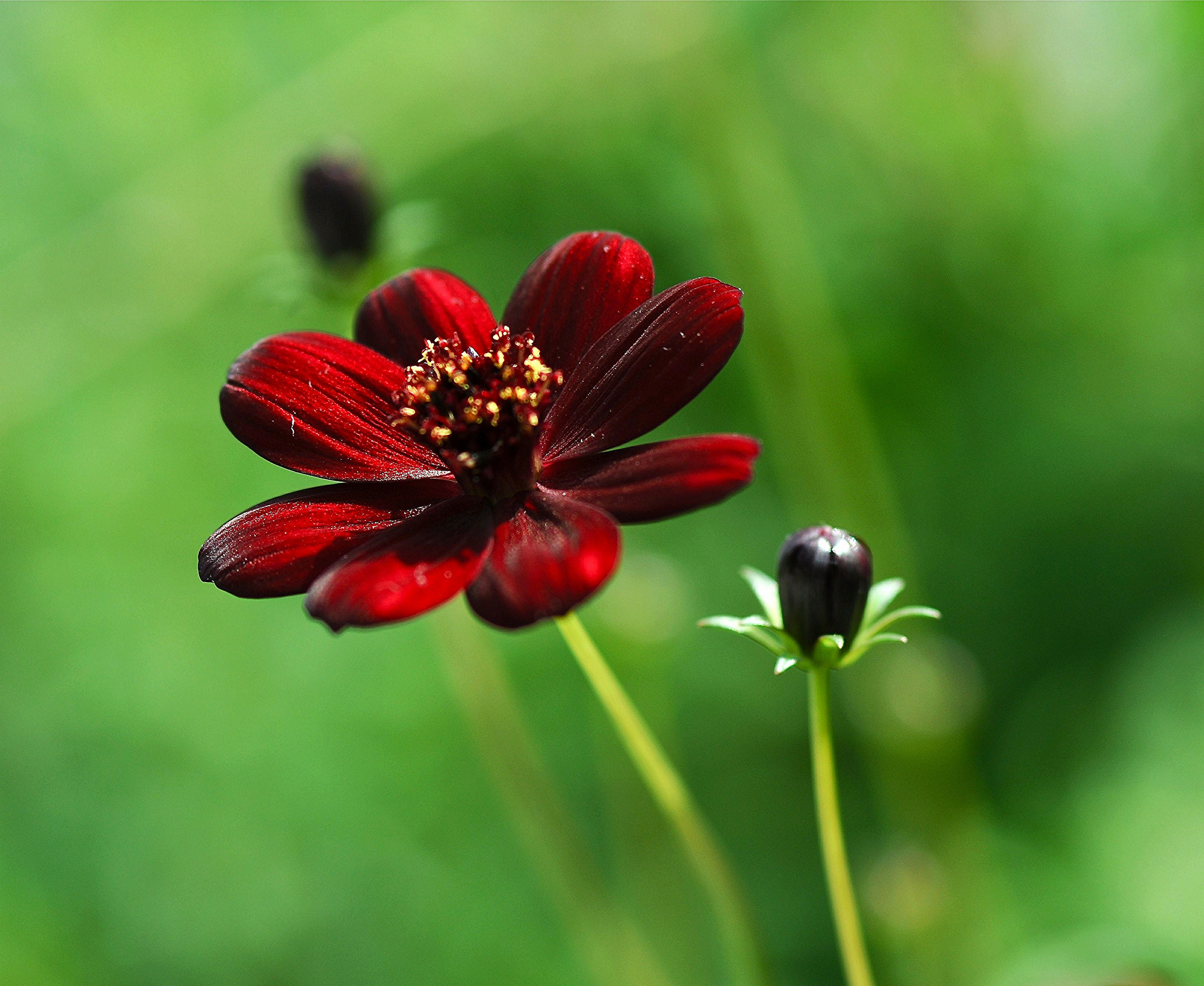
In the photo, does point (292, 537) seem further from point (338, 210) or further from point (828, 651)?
point (338, 210)

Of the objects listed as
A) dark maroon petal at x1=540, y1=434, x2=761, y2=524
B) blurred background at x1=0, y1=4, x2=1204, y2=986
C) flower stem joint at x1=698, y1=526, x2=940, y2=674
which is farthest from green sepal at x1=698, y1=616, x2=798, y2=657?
blurred background at x1=0, y1=4, x2=1204, y2=986

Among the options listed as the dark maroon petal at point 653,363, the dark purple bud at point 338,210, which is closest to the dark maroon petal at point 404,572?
the dark maroon petal at point 653,363

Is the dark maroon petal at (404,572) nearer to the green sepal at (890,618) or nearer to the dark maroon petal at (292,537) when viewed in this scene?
the dark maroon petal at (292,537)

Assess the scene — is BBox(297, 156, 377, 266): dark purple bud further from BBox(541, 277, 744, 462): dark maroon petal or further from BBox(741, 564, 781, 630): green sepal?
BBox(741, 564, 781, 630): green sepal

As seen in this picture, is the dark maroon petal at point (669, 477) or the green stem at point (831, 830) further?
the green stem at point (831, 830)

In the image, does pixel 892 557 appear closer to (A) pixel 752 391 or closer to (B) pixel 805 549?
(A) pixel 752 391

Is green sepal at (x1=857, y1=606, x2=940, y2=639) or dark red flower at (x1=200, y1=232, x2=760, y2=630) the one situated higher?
dark red flower at (x1=200, y1=232, x2=760, y2=630)

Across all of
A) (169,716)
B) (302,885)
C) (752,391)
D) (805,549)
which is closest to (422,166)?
(752,391)
